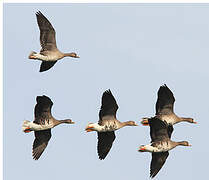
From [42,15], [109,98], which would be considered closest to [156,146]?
[109,98]

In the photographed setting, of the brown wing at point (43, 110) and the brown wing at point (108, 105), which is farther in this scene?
the brown wing at point (43, 110)

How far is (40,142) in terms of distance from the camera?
4125 centimetres

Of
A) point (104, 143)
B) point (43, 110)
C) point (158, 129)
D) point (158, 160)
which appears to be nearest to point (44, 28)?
point (43, 110)

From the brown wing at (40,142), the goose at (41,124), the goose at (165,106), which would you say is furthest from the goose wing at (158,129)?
the brown wing at (40,142)

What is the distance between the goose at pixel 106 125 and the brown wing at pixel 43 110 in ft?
7.05

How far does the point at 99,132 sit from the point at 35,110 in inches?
139

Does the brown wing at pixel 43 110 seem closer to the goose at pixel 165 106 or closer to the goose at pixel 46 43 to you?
the goose at pixel 46 43

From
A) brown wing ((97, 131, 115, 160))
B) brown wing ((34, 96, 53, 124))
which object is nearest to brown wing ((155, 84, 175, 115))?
brown wing ((97, 131, 115, 160))

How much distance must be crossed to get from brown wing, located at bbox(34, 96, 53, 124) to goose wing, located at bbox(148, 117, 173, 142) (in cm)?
535

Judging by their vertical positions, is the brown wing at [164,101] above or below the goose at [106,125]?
above

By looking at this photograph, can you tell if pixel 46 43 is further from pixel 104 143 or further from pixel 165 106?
pixel 165 106

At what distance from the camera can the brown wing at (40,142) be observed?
1622 inches

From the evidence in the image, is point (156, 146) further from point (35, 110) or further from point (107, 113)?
point (35, 110)

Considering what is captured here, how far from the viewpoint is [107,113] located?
39188 millimetres
